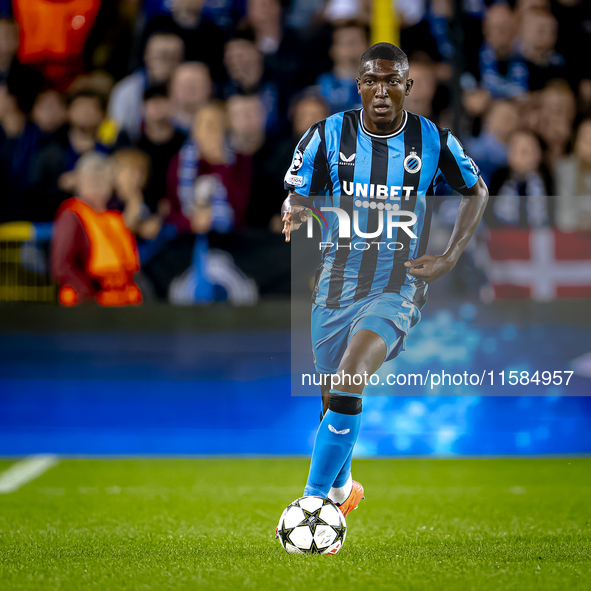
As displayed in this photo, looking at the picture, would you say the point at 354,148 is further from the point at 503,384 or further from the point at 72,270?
the point at 72,270

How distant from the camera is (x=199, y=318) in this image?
4.93 metres

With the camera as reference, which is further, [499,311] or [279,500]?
[499,311]

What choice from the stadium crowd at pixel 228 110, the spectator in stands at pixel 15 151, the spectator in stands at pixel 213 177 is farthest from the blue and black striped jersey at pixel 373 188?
the spectator in stands at pixel 15 151

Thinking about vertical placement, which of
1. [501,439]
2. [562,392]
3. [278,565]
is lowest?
[501,439]

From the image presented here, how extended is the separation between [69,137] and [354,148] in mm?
3495

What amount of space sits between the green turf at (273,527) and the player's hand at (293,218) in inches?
Answer: 43.3

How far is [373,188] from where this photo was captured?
2648 mm

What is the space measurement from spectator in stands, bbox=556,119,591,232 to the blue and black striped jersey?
2482mm

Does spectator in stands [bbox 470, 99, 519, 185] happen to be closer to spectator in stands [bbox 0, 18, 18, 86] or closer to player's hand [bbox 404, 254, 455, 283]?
player's hand [bbox 404, 254, 455, 283]

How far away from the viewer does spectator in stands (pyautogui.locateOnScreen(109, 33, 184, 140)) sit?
565 cm

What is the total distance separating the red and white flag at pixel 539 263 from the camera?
16.3 feet

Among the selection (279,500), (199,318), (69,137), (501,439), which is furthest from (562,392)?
(69,137)

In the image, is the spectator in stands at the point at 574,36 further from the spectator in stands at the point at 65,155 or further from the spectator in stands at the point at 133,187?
the spectator in stands at the point at 65,155

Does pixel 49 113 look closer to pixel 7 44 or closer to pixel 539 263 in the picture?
pixel 7 44
